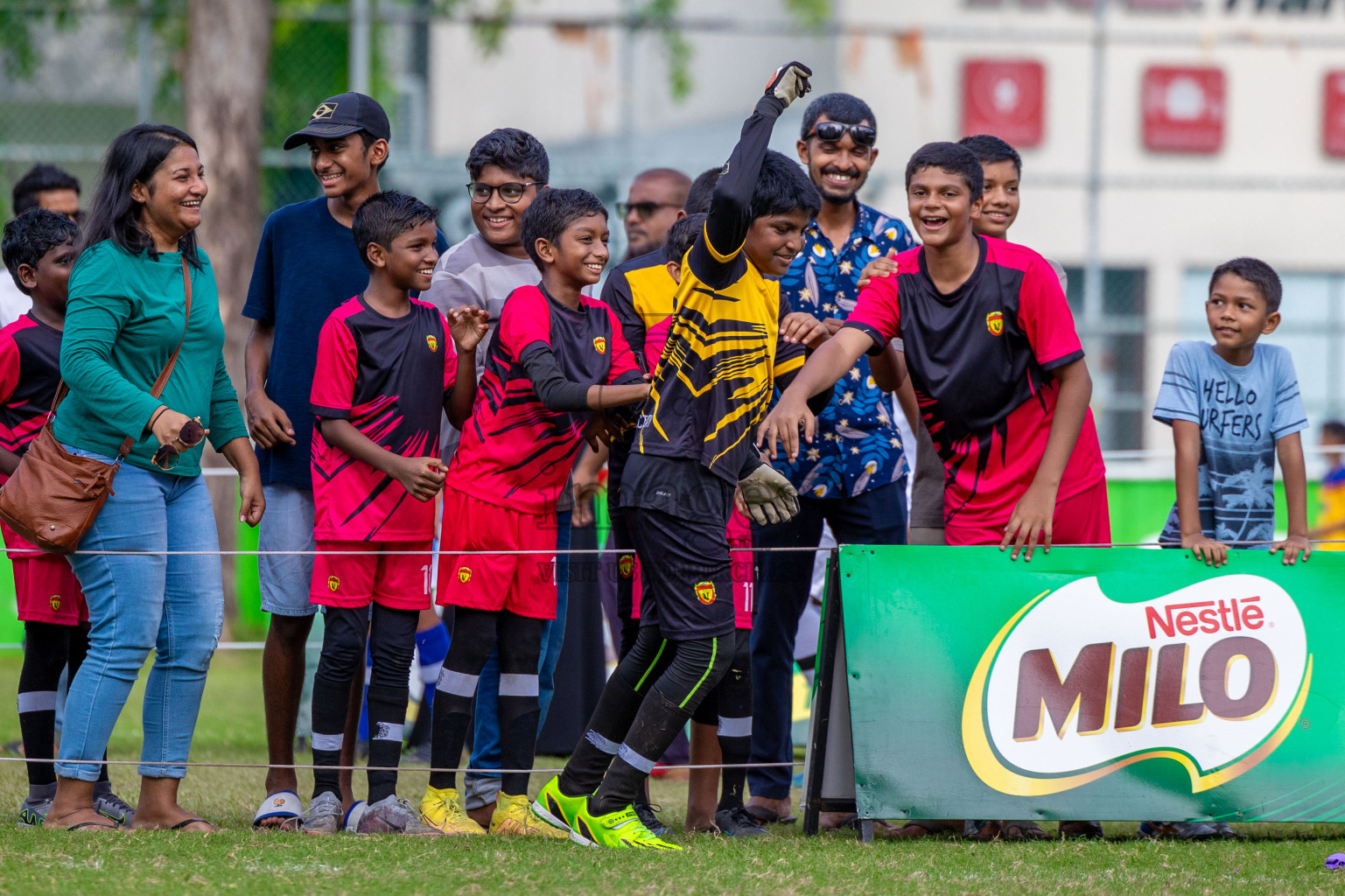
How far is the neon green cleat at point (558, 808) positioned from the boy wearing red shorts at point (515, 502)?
74 millimetres

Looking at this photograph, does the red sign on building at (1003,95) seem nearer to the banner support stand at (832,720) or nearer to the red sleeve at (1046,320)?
the red sleeve at (1046,320)

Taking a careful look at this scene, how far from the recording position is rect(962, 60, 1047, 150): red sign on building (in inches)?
578

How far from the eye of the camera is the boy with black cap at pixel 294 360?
4172 millimetres

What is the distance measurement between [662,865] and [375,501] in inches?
50.4

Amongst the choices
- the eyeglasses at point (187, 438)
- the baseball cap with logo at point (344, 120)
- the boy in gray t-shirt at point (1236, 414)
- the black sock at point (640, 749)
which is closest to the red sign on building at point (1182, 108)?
the boy in gray t-shirt at point (1236, 414)

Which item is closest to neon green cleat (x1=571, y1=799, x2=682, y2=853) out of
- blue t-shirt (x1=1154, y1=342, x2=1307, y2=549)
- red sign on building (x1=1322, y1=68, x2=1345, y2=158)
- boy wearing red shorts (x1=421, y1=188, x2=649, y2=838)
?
boy wearing red shorts (x1=421, y1=188, x2=649, y2=838)

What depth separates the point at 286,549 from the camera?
165 inches

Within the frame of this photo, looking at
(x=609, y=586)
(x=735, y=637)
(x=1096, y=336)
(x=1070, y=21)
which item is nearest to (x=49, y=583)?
A: (x=609, y=586)

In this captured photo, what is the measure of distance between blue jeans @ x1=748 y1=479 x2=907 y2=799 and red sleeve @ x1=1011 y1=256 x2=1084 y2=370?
701mm

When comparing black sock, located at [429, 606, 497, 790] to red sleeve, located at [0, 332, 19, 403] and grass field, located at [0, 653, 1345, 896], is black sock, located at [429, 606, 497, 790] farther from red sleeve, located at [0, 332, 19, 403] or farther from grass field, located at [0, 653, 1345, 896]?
red sleeve, located at [0, 332, 19, 403]

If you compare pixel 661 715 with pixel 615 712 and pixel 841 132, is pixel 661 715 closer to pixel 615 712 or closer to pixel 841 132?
pixel 615 712

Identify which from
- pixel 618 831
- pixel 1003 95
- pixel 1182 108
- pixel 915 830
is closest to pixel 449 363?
pixel 618 831

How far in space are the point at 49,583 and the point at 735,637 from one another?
2032 mm

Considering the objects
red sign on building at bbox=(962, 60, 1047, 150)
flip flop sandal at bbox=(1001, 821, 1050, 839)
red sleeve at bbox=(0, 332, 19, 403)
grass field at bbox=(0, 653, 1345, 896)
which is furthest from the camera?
red sign on building at bbox=(962, 60, 1047, 150)
